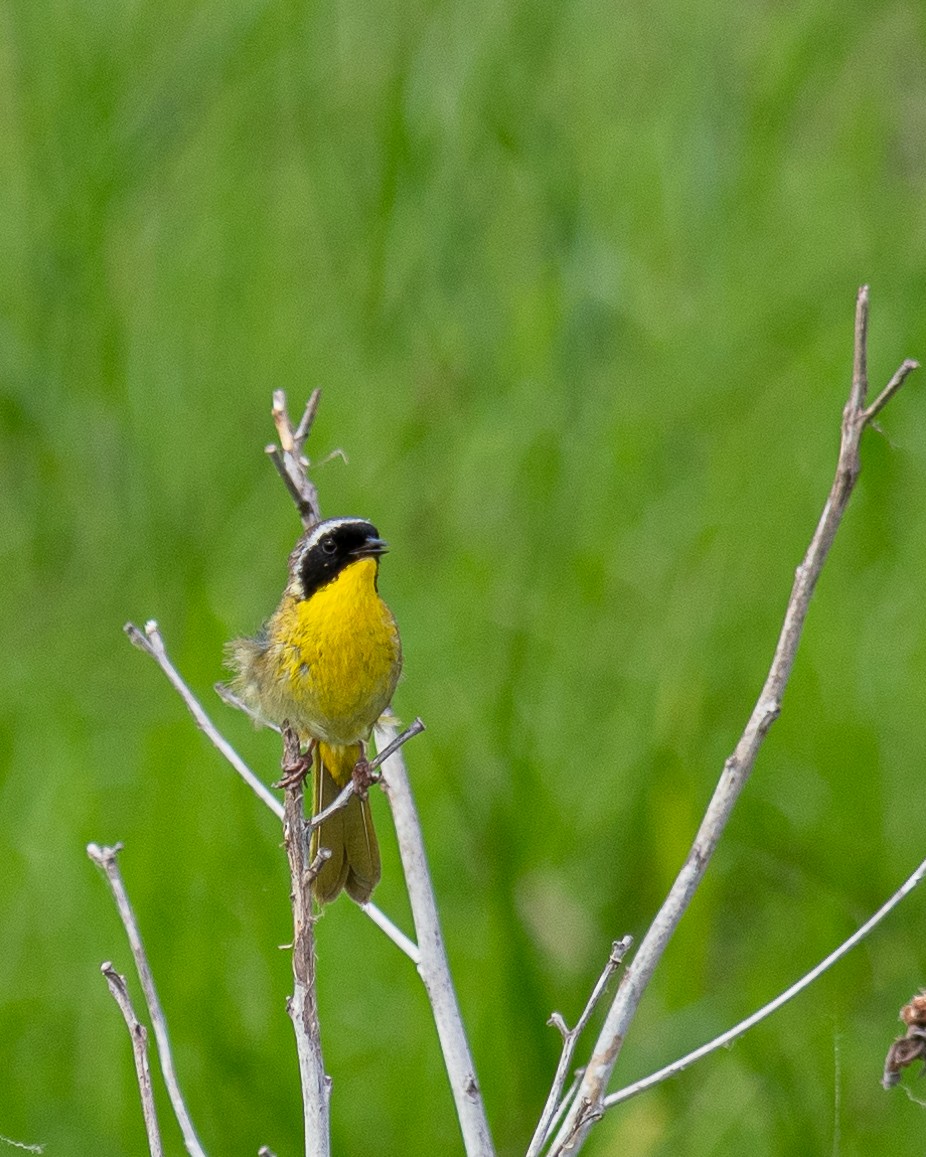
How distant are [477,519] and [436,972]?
9.83ft

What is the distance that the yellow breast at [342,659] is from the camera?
138 inches

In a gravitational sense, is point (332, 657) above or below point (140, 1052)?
above

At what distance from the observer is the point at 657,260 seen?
5961 mm

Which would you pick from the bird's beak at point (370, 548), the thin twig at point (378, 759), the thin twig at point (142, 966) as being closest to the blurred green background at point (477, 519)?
the bird's beak at point (370, 548)

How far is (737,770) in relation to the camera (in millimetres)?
2277

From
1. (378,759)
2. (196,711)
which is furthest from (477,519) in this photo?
(378,759)

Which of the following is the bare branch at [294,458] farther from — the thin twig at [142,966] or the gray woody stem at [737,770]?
the gray woody stem at [737,770]

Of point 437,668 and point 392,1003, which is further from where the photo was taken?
point 437,668

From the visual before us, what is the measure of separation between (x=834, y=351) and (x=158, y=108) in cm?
212

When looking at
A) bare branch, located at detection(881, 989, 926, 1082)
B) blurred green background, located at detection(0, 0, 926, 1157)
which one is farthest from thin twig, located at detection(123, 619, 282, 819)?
blurred green background, located at detection(0, 0, 926, 1157)

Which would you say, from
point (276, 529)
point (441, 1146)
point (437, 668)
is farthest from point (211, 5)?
point (441, 1146)

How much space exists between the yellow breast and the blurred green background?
0.49m

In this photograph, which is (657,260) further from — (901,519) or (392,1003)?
(392,1003)

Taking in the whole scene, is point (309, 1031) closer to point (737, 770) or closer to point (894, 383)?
point (737, 770)
